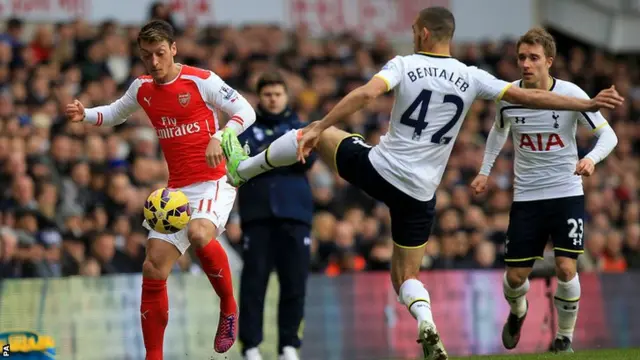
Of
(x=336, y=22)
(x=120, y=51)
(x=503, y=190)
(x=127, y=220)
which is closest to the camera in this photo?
(x=127, y=220)

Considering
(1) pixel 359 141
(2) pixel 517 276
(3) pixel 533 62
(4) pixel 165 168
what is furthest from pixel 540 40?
(4) pixel 165 168

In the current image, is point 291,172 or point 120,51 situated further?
point 120,51

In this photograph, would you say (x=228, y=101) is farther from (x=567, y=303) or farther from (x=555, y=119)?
(x=567, y=303)

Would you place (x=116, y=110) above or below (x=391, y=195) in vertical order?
above

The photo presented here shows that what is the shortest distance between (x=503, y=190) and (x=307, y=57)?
13.3 ft

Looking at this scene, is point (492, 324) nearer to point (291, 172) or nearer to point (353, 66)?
point (291, 172)

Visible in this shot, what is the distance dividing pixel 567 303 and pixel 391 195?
2.73 m

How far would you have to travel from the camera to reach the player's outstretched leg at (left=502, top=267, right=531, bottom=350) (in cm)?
1223

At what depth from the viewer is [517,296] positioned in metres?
12.4

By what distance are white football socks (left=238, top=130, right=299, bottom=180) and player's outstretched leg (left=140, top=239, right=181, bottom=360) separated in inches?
34.7

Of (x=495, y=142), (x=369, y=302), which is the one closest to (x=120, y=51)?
(x=369, y=302)

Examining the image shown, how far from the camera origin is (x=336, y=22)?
977 inches

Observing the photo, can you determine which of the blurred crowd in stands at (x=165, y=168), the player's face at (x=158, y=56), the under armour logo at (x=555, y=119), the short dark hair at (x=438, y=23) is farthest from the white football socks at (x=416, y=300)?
the blurred crowd in stands at (x=165, y=168)

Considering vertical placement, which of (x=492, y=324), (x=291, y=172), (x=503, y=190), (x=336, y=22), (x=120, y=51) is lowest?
(x=492, y=324)
